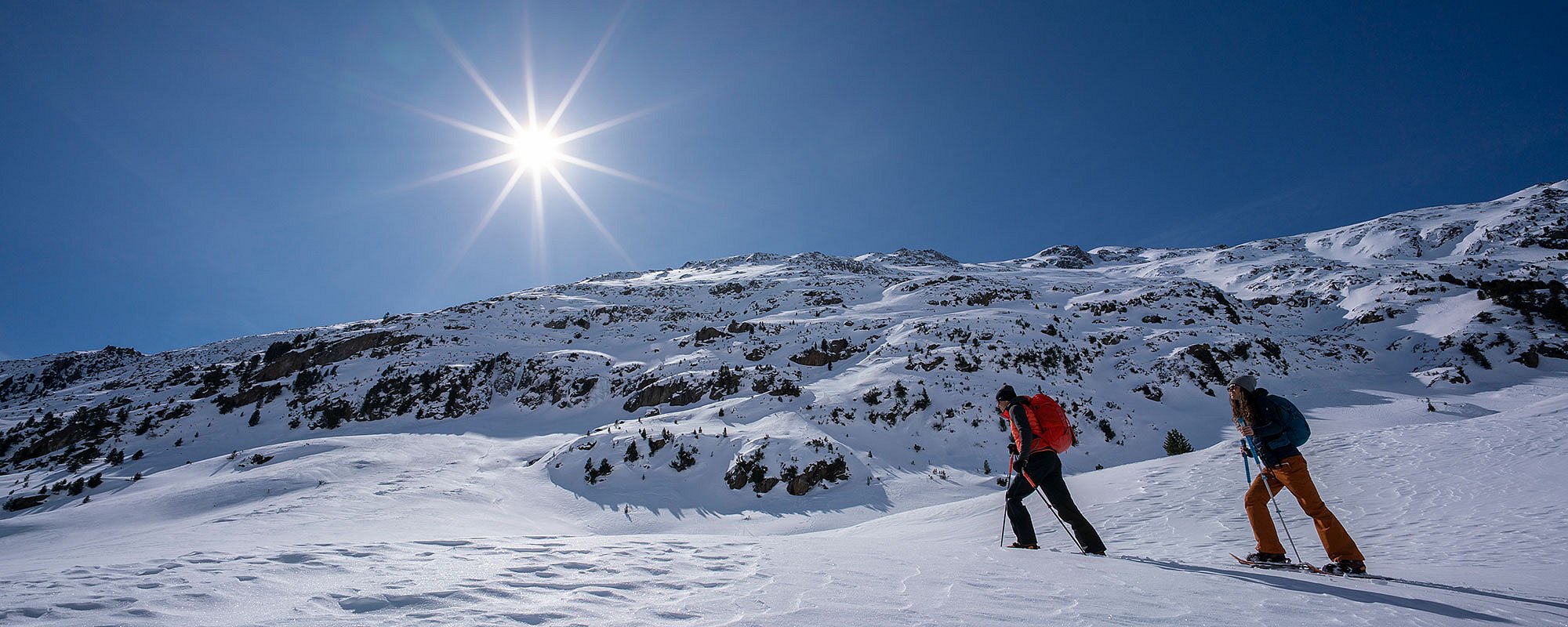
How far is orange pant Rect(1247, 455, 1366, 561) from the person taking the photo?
4.61 meters

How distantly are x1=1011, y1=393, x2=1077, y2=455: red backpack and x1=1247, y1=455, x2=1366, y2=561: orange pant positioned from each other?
5.47 ft

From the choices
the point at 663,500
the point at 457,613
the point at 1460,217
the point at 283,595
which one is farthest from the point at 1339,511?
the point at 1460,217

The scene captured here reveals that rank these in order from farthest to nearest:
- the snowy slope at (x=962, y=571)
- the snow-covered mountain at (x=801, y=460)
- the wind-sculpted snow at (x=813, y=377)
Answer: the wind-sculpted snow at (x=813, y=377) → the snow-covered mountain at (x=801, y=460) → the snowy slope at (x=962, y=571)

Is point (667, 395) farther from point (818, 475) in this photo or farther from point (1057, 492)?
point (1057, 492)

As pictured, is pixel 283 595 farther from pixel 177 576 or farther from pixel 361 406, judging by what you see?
pixel 361 406

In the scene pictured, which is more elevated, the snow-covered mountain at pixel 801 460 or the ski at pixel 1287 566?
the snow-covered mountain at pixel 801 460

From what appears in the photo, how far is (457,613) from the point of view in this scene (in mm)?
2896

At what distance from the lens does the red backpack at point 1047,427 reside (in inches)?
227

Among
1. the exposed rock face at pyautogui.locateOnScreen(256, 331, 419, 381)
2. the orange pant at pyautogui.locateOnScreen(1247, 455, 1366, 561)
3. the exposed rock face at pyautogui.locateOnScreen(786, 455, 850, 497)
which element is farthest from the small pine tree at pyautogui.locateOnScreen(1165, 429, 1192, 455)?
the exposed rock face at pyautogui.locateOnScreen(256, 331, 419, 381)

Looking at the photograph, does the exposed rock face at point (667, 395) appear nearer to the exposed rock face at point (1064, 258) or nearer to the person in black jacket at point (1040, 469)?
the person in black jacket at point (1040, 469)

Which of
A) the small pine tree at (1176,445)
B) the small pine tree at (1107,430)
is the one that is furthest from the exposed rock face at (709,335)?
the small pine tree at (1176,445)

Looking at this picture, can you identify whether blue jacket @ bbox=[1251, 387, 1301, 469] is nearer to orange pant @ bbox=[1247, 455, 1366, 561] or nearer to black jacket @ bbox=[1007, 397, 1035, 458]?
orange pant @ bbox=[1247, 455, 1366, 561]

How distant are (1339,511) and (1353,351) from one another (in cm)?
3248

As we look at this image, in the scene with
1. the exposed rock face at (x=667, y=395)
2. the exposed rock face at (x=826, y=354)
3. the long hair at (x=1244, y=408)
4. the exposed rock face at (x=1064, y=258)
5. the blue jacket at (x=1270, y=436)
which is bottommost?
the blue jacket at (x=1270, y=436)
